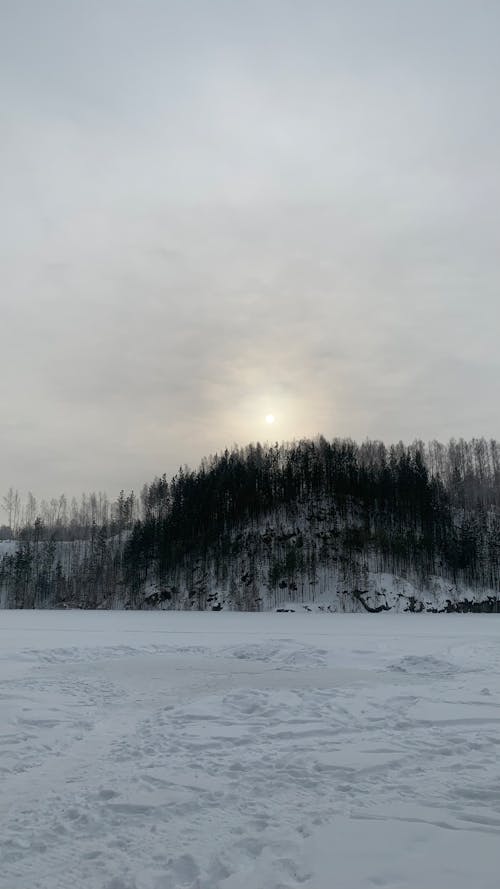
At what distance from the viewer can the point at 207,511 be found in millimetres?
117000

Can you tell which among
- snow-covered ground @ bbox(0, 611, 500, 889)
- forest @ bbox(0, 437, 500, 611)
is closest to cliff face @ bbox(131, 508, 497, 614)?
forest @ bbox(0, 437, 500, 611)

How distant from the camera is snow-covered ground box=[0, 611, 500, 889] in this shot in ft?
17.0

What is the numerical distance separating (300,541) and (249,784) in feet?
326

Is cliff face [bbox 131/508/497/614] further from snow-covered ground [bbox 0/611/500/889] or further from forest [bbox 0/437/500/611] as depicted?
snow-covered ground [bbox 0/611/500/889]

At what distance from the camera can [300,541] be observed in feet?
346

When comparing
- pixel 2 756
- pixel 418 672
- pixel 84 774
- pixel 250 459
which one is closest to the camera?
pixel 84 774

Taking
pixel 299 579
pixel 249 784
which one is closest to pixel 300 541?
pixel 299 579

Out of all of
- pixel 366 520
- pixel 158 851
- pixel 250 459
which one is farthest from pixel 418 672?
pixel 250 459

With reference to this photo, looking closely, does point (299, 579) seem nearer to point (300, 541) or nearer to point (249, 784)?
point (300, 541)

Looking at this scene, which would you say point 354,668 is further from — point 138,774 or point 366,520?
point 366,520

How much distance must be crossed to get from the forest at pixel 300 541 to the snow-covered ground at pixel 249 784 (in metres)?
81.5

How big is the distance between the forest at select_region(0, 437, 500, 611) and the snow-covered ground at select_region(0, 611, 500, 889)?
8148cm

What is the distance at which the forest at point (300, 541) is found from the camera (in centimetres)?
9738

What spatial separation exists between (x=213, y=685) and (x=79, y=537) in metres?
151
